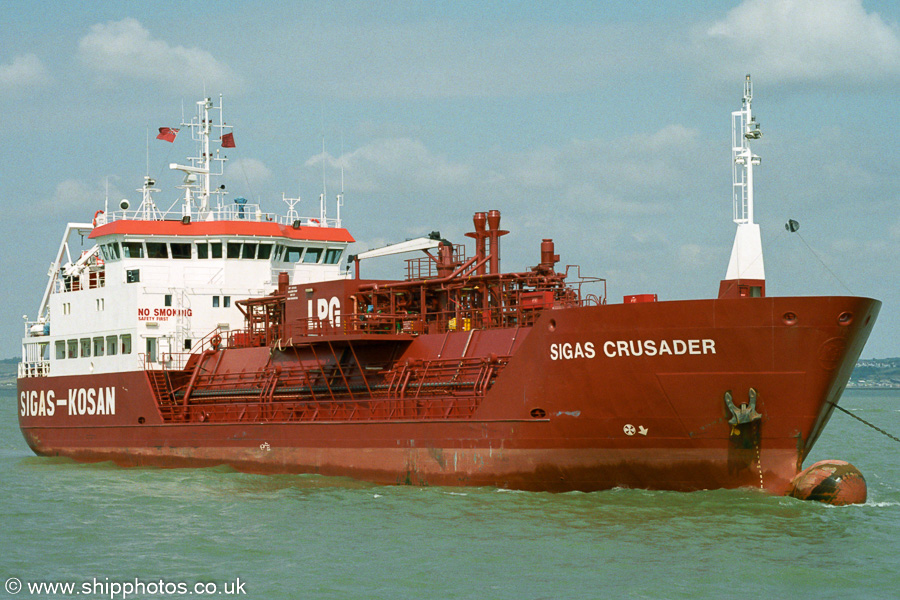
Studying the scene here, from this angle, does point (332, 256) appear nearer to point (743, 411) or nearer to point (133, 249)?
point (133, 249)

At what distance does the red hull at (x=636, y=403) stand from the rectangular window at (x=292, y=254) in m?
8.79

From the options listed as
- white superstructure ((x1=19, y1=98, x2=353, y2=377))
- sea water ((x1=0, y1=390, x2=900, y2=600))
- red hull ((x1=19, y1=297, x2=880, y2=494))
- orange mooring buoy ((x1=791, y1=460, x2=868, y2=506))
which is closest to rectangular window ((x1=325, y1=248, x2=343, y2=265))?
white superstructure ((x1=19, y1=98, x2=353, y2=377))

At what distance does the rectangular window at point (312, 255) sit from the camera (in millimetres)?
29547

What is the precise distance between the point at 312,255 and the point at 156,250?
14.2 ft

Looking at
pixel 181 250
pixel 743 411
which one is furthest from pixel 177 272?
pixel 743 411

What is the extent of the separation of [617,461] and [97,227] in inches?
705

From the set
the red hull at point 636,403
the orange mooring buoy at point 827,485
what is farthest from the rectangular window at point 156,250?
the orange mooring buoy at point 827,485

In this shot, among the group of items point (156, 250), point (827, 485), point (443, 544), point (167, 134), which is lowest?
point (443, 544)

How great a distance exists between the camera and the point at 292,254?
29391 mm

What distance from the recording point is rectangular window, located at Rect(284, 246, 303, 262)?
29.2 metres

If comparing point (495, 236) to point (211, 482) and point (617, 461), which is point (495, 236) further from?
point (211, 482)

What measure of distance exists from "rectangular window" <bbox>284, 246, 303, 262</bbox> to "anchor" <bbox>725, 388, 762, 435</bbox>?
1530 centimetres

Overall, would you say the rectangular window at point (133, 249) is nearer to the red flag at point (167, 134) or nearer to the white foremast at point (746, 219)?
the red flag at point (167, 134)

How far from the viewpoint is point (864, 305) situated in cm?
1725
